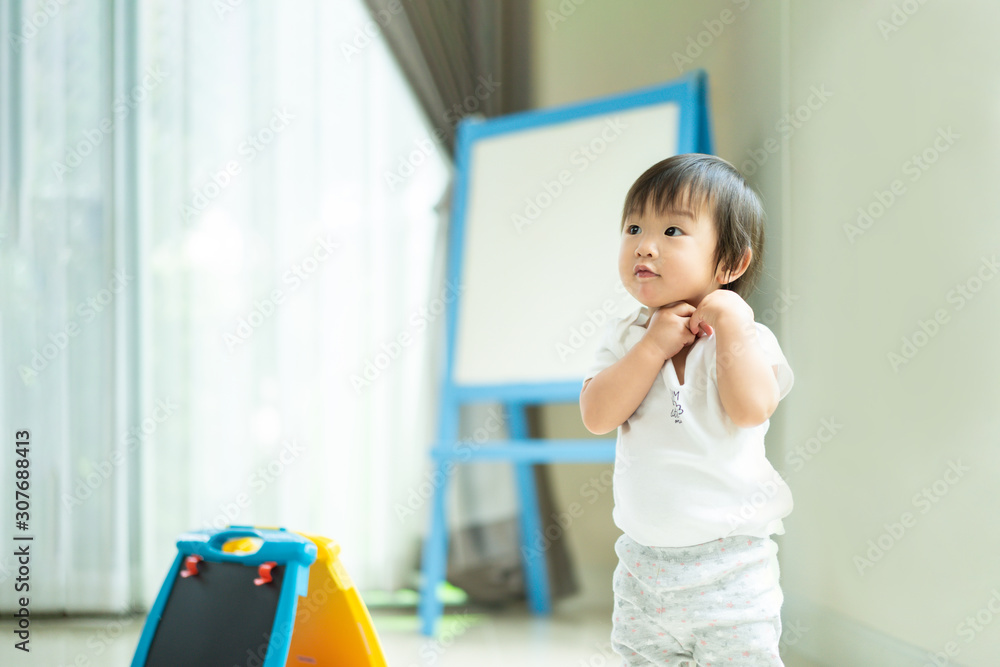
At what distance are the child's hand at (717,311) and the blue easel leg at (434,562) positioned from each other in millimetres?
1105

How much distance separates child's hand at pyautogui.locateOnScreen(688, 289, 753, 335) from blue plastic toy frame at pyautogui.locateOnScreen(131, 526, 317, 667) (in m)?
0.66

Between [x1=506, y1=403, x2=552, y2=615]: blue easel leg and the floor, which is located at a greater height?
[x1=506, y1=403, x2=552, y2=615]: blue easel leg

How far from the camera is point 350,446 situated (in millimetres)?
2211

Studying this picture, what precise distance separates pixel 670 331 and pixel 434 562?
122 centimetres

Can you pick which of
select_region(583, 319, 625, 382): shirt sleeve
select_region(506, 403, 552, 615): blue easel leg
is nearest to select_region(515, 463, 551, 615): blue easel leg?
select_region(506, 403, 552, 615): blue easel leg

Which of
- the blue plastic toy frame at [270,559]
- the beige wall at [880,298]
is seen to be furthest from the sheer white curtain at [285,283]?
the beige wall at [880,298]

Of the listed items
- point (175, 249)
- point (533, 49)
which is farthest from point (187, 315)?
point (533, 49)

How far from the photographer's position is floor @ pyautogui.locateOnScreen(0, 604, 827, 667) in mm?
1685

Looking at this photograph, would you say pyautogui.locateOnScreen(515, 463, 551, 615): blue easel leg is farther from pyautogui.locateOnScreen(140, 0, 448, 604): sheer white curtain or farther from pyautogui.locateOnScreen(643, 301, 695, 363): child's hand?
pyautogui.locateOnScreen(643, 301, 695, 363): child's hand

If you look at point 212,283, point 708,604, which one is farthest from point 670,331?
point 212,283

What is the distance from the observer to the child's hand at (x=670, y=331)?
2.95 ft

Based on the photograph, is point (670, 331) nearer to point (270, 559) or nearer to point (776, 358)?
point (776, 358)

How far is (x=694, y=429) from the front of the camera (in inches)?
35.3

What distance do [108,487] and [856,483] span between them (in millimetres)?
1827
